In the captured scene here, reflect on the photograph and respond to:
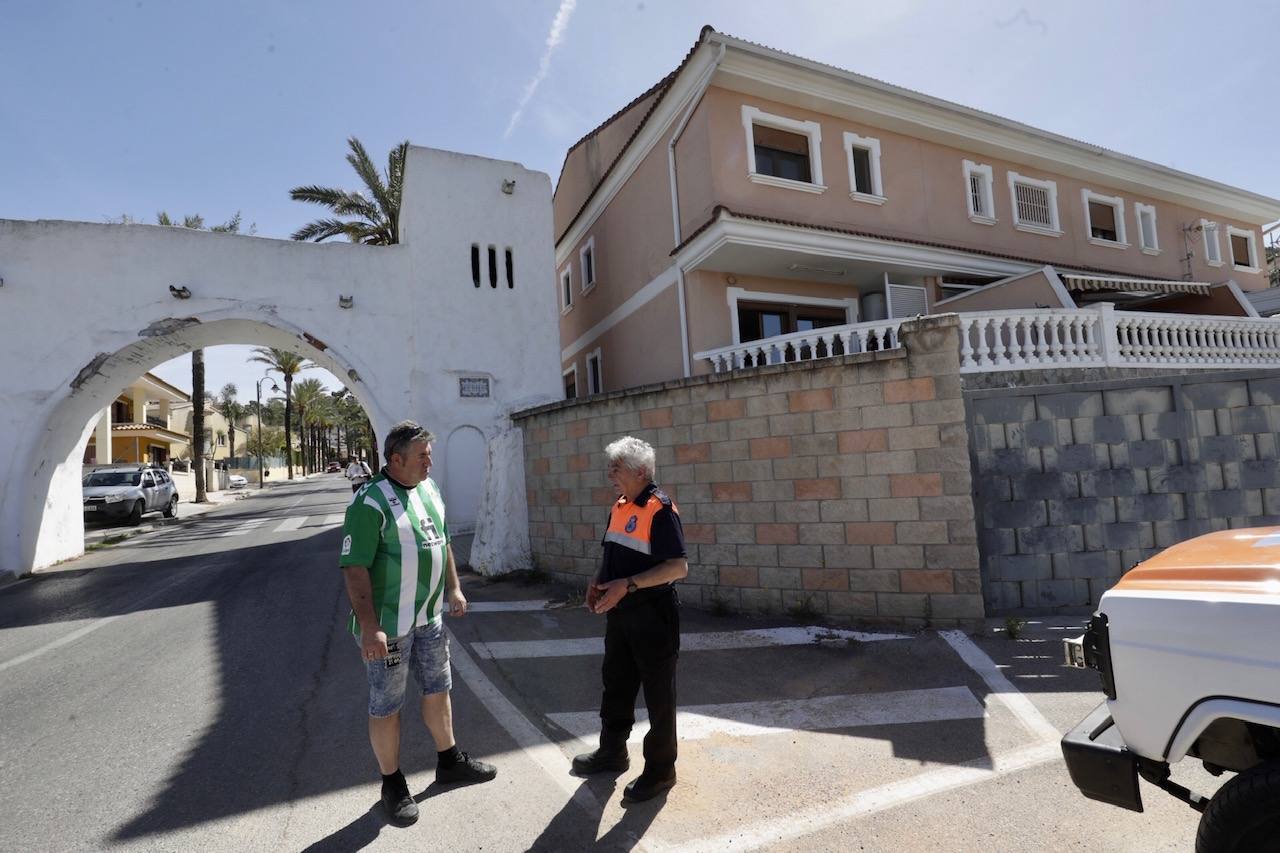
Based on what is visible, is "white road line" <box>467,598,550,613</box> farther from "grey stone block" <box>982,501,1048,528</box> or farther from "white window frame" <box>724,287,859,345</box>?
"white window frame" <box>724,287,859,345</box>

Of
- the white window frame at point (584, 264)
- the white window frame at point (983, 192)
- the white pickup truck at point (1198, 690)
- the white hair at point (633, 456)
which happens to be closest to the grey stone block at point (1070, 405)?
the white pickup truck at point (1198, 690)

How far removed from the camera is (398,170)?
747 inches

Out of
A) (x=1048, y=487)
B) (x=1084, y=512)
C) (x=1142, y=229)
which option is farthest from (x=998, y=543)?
(x=1142, y=229)

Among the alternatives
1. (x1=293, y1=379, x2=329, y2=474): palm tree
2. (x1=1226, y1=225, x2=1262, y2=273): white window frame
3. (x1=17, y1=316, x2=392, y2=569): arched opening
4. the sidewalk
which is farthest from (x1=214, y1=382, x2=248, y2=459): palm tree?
(x1=1226, y1=225, x2=1262, y2=273): white window frame

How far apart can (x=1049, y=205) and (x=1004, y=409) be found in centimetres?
1220

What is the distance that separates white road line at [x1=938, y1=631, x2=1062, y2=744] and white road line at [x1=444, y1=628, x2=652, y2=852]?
2.50 m

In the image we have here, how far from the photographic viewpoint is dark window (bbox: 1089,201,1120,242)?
15.8 meters

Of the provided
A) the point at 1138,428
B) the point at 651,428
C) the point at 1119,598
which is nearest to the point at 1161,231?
the point at 1138,428

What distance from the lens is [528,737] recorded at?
384 cm

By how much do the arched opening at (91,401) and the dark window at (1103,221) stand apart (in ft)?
57.4

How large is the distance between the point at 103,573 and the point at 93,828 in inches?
390

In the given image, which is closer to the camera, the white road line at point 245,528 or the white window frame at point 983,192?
the white window frame at point 983,192

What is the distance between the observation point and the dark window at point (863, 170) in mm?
12864

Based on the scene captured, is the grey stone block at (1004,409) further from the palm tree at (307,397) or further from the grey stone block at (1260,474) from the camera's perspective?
the palm tree at (307,397)
